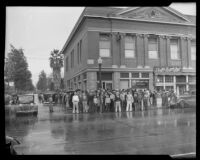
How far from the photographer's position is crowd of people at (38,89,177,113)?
1378 cm

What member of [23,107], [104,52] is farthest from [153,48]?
[23,107]

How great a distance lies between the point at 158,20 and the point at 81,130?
850cm

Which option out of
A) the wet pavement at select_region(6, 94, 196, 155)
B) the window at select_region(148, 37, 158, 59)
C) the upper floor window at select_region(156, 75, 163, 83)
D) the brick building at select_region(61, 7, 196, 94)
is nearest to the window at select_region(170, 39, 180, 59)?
the brick building at select_region(61, 7, 196, 94)

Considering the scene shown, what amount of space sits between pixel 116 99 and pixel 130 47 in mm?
4154

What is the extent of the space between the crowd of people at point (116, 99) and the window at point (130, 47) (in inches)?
104

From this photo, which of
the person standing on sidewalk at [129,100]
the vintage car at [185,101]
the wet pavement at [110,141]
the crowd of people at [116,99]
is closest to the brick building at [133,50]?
the vintage car at [185,101]

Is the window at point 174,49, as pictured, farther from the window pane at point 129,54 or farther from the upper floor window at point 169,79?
the window pane at point 129,54

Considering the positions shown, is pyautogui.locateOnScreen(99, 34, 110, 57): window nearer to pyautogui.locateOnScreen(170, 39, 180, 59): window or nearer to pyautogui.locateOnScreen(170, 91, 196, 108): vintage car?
pyautogui.locateOnScreen(170, 39, 180, 59): window

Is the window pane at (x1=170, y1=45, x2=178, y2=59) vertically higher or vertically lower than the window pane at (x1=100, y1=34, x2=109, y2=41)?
lower

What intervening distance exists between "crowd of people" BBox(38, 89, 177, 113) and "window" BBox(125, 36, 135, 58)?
263cm

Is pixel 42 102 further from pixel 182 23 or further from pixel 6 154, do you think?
pixel 6 154
